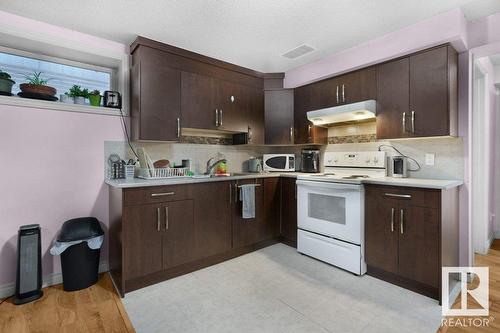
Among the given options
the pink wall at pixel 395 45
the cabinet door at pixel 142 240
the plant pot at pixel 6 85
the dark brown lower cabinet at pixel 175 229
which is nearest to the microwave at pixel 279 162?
the dark brown lower cabinet at pixel 175 229

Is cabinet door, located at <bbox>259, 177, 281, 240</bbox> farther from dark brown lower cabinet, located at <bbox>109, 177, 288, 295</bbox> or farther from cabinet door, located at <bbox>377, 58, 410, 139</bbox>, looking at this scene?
cabinet door, located at <bbox>377, 58, 410, 139</bbox>

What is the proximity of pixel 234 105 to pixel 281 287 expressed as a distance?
7.12 ft

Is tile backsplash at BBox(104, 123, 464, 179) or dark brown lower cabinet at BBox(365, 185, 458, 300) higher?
tile backsplash at BBox(104, 123, 464, 179)

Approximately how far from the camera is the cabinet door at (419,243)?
2059 mm

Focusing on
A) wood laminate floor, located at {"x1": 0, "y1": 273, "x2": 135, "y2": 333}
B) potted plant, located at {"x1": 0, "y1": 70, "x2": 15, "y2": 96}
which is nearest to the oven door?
wood laminate floor, located at {"x1": 0, "y1": 273, "x2": 135, "y2": 333}

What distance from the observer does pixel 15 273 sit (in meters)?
2.26

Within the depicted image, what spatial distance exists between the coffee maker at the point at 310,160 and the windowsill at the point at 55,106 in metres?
2.32

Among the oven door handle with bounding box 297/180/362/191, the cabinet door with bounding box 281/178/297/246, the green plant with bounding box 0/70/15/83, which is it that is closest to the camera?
the green plant with bounding box 0/70/15/83

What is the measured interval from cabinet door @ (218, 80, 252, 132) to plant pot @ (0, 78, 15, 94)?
1944 millimetres

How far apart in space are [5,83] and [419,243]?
374cm

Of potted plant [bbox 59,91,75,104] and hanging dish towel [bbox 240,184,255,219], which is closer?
potted plant [bbox 59,91,75,104]

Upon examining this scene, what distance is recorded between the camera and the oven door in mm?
Result: 2508

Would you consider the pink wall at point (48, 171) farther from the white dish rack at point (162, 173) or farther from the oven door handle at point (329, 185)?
the oven door handle at point (329, 185)

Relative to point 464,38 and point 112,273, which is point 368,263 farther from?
point 112,273
